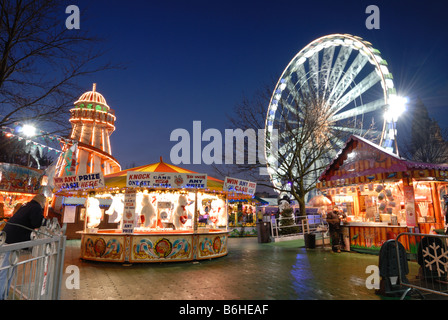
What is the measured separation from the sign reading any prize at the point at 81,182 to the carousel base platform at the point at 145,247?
1.63 meters

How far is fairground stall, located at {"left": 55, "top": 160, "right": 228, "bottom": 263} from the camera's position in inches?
358

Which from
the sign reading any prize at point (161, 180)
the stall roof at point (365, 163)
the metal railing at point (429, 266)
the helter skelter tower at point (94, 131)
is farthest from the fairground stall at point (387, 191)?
the helter skelter tower at point (94, 131)

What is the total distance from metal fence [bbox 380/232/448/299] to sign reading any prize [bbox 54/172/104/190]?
827 cm

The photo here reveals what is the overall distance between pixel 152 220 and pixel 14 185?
16.6 metres

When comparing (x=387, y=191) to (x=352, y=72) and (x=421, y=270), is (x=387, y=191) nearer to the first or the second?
(x=421, y=270)

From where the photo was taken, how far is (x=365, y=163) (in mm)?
11531

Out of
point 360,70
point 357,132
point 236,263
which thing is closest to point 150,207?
point 236,263

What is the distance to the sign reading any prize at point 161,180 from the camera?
30.0 ft

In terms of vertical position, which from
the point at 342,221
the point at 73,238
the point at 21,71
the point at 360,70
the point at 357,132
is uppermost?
the point at 360,70

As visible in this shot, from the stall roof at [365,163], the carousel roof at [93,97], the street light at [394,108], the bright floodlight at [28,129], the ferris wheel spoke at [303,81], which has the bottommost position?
the stall roof at [365,163]

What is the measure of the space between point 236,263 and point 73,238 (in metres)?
13.7

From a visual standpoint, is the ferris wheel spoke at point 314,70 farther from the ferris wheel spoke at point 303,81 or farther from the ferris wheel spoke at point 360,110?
the ferris wheel spoke at point 360,110
